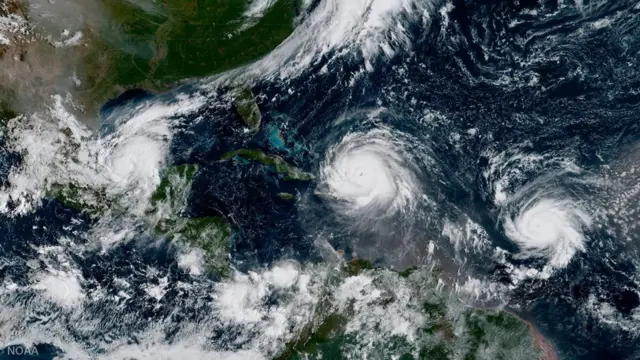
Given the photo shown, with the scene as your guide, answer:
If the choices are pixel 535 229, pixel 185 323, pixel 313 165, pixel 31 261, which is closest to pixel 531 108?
pixel 535 229

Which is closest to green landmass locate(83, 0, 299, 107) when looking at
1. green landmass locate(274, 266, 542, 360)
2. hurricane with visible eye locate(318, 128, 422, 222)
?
hurricane with visible eye locate(318, 128, 422, 222)

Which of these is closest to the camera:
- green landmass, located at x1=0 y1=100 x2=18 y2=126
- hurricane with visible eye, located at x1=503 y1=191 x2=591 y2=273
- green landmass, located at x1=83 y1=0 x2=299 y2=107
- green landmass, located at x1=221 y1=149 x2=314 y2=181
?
hurricane with visible eye, located at x1=503 y1=191 x2=591 y2=273

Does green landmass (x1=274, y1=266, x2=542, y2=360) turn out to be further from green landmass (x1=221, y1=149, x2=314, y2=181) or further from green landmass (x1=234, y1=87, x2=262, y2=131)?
green landmass (x1=234, y1=87, x2=262, y2=131)

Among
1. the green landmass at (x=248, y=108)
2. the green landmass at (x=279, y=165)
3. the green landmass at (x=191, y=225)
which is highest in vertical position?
the green landmass at (x=248, y=108)

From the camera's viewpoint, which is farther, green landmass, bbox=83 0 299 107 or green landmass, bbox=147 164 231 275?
green landmass, bbox=147 164 231 275

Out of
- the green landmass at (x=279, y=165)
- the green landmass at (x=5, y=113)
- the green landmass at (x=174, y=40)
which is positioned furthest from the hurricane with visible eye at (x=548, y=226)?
the green landmass at (x=5, y=113)

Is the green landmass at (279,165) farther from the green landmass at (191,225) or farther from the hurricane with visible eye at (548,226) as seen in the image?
the hurricane with visible eye at (548,226)

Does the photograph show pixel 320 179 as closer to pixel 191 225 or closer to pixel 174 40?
pixel 191 225

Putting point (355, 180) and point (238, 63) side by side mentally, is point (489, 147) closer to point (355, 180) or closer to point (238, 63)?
point (355, 180)
